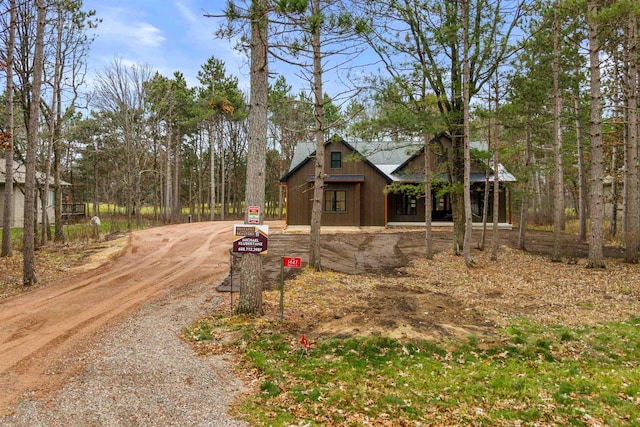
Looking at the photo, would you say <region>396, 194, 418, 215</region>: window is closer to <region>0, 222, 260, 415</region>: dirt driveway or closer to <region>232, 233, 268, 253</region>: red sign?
<region>0, 222, 260, 415</region>: dirt driveway

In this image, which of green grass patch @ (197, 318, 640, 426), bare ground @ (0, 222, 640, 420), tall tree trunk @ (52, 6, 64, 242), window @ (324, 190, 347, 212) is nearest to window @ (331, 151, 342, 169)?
window @ (324, 190, 347, 212)

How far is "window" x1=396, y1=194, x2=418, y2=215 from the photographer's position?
23.7 meters

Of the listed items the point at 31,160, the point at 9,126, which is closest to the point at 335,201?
the point at 9,126

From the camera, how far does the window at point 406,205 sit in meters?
23.7

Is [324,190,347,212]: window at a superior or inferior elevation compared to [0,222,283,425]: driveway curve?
superior

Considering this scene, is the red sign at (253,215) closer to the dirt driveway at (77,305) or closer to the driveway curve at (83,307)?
the driveway curve at (83,307)

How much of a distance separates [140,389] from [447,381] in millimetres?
3361

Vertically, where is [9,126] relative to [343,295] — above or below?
above

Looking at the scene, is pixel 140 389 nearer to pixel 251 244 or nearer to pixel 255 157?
pixel 251 244

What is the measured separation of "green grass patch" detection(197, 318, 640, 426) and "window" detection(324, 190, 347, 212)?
55.0 feet

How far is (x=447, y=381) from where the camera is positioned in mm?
4441

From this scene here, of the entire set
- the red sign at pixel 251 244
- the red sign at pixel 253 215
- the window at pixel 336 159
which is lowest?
the red sign at pixel 251 244

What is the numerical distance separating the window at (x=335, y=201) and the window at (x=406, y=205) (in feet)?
11.7

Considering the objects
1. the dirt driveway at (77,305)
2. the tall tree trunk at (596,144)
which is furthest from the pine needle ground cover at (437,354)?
the tall tree trunk at (596,144)
